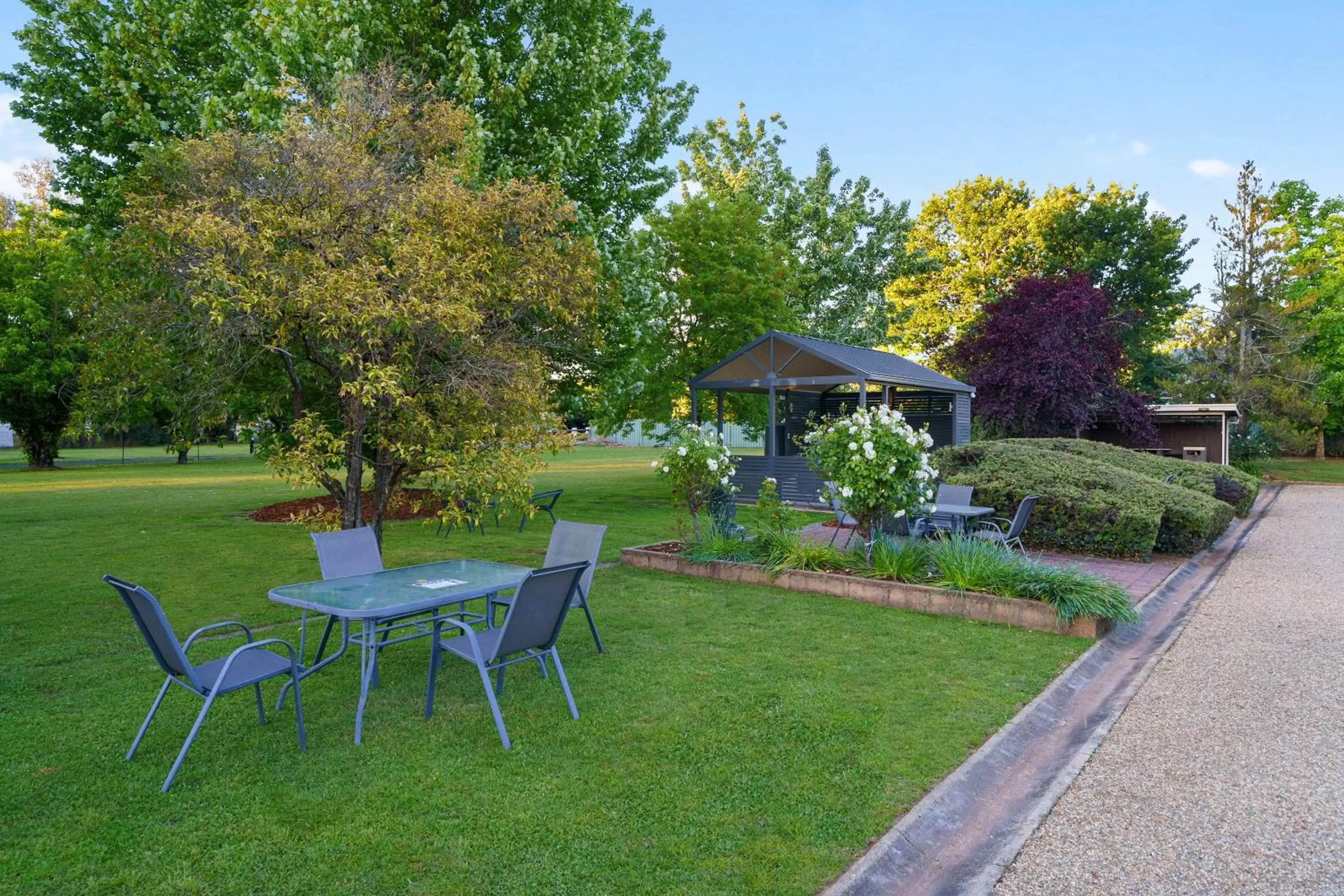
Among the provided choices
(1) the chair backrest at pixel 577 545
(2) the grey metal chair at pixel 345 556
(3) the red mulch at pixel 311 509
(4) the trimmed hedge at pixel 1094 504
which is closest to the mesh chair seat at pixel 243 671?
(2) the grey metal chair at pixel 345 556

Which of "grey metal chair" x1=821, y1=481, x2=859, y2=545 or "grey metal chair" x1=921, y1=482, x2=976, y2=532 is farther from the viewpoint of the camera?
"grey metal chair" x1=921, y1=482, x2=976, y2=532

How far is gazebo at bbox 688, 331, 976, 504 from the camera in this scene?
14883mm

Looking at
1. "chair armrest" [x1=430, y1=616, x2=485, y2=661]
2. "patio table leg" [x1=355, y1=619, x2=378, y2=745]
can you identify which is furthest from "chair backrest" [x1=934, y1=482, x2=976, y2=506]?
"patio table leg" [x1=355, y1=619, x2=378, y2=745]

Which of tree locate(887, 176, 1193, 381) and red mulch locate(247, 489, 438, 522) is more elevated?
tree locate(887, 176, 1193, 381)

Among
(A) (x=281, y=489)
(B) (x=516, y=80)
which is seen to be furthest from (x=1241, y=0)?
(A) (x=281, y=489)

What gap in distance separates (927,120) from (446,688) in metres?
19.5

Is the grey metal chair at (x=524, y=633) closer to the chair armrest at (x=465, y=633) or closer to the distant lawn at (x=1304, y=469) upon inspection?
the chair armrest at (x=465, y=633)

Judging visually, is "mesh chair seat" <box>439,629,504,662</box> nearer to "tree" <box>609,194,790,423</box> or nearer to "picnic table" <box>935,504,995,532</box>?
"picnic table" <box>935,504,995,532</box>

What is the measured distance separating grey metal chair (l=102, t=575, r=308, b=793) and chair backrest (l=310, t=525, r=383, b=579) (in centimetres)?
109

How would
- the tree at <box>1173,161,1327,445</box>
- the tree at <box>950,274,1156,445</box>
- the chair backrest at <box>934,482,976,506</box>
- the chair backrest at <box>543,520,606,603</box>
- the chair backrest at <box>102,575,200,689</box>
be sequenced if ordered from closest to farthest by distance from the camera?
the chair backrest at <box>102,575,200,689</box> → the chair backrest at <box>543,520,606,603</box> → the chair backrest at <box>934,482,976,506</box> → the tree at <box>950,274,1156,445</box> → the tree at <box>1173,161,1327,445</box>

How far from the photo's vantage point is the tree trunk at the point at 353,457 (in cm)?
639

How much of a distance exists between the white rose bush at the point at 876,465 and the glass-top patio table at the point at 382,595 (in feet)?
11.6

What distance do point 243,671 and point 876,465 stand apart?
536 centimetres

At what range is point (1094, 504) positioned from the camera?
919cm
